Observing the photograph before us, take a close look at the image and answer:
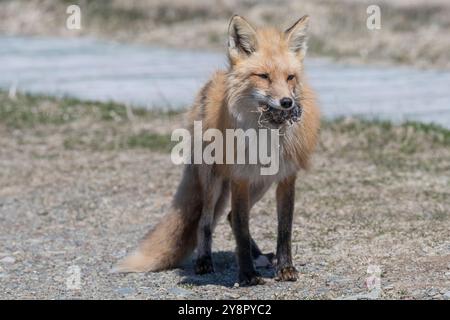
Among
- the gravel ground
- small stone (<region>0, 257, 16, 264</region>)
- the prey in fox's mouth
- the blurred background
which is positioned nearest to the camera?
the prey in fox's mouth

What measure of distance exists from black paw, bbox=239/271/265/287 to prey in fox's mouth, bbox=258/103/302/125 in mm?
1085

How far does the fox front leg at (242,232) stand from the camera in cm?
675

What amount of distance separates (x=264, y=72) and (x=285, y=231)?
1179mm

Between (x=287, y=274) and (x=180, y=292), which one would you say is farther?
(x=287, y=274)

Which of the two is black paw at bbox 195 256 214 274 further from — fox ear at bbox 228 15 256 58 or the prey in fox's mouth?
fox ear at bbox 228 15 256 58

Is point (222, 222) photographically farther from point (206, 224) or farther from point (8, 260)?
point (8, 260)

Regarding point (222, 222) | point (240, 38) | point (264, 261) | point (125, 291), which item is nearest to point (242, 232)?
point (264, 261)

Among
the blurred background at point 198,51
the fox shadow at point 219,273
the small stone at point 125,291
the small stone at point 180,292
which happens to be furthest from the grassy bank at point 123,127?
the small stone at point 125,291

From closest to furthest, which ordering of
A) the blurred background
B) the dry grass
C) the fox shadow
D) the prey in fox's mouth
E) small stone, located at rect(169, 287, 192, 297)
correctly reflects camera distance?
the prey in fox's mouth < small stone, located at rect(169, 287, 192, 297) < the fox shadow < the blurred background < the dry grass

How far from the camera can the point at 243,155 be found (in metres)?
6.66

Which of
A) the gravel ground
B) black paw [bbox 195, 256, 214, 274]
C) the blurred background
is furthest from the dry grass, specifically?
black paw [bbox 195, 256, 214, 274]

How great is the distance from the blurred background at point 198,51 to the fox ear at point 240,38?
559 centimetres

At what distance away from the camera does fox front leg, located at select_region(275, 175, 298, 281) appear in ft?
22.3

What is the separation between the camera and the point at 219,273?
7.30 m
